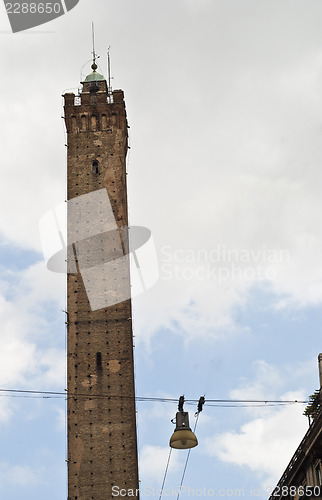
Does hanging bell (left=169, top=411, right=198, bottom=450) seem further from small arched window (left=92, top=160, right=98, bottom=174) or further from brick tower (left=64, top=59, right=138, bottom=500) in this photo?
small arched window (left=92, top=160, right=98, bottom=174)

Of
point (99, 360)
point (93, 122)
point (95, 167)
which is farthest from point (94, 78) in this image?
point (99, 360)

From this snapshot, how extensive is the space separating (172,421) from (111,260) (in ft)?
61.8

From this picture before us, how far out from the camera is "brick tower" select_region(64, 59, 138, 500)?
2936 centimetres

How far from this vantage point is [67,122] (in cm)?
3572

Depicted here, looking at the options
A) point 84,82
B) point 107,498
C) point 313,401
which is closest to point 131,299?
point 107,498

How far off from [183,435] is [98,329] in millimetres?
17945

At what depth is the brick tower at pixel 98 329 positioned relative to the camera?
96.3 ft

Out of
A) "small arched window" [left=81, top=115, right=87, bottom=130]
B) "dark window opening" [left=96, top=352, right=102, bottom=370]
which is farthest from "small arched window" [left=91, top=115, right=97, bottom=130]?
"dark window opening" [left=96, top=352, right=102, bottom=370]

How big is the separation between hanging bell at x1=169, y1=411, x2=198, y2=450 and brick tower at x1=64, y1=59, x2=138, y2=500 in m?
15.7

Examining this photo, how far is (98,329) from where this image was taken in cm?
3153

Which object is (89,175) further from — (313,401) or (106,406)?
(313,401)

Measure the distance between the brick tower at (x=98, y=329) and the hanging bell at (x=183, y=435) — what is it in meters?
15.7

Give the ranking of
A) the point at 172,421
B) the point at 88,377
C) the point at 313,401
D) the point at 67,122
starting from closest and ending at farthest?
the point at 172,421
the point at 313,401
the point at 88,377
the point at 67,122

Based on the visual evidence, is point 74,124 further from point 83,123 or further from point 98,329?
point 98,329
